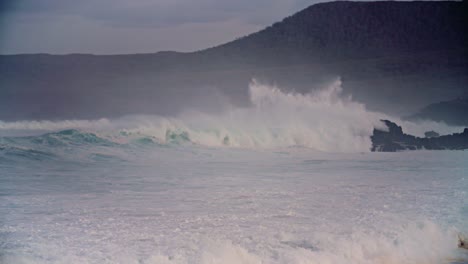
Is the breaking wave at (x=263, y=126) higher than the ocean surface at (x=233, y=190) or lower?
higher

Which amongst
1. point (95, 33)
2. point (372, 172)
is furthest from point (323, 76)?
point (95, 33)

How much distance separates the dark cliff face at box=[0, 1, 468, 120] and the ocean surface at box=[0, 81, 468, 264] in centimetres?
19

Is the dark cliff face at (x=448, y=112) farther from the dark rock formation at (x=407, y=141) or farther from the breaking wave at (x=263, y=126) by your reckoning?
the breaking wave at (x=263, y=126)

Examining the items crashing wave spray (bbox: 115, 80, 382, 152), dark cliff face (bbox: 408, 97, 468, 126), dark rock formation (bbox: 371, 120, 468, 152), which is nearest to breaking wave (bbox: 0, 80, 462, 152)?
crashing wave spray (bbox: 115, 80, 382, 152)

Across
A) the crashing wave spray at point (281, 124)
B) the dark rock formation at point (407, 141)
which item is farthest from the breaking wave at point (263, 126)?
the dark rock formation at point (407, 141)

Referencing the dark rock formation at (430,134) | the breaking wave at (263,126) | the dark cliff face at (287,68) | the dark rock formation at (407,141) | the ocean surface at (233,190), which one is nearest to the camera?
the ocean surface at (233,190)

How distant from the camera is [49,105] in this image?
5562 millimetres

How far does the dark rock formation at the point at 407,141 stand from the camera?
22.3 feet

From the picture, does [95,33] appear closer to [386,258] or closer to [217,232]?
[217,232]

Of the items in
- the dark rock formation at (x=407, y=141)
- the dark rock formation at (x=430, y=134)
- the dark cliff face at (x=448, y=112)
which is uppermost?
the dark cliff face at (x=448, y=112)

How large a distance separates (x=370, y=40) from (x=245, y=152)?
218 cm

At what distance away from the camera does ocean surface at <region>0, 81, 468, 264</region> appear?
3426 millimetres

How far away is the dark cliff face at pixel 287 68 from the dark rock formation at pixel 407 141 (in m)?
0.36

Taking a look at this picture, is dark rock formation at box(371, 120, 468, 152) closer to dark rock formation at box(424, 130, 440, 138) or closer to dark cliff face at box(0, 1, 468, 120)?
dark rock formation at box(424, 130, 440, 138)
